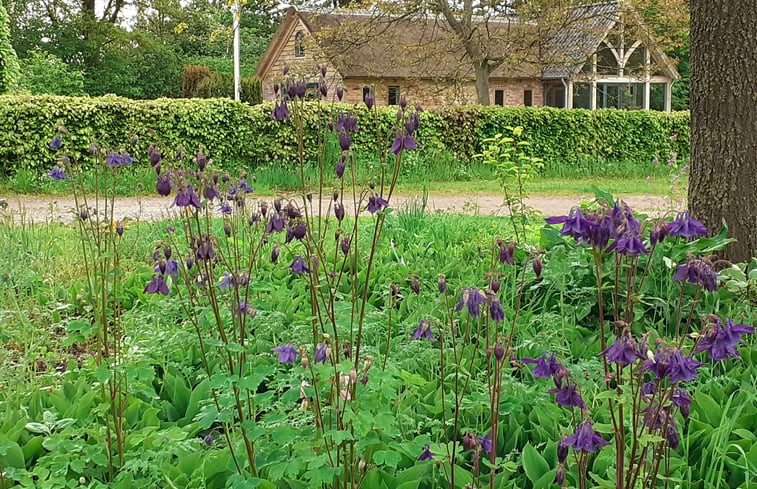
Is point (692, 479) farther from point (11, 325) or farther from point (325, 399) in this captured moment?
point (11, 325)

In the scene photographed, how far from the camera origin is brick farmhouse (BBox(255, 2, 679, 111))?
620 inches

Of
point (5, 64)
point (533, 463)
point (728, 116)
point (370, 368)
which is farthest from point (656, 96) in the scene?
point (370, 368)

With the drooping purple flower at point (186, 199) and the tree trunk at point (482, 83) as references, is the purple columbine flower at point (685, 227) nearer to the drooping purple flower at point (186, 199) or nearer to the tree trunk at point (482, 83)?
the drooping purple flower at point (186, 199)

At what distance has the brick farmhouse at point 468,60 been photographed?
15750 millimetres

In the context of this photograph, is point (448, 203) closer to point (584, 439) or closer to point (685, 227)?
point (685, 227)

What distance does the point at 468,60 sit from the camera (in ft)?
62.5

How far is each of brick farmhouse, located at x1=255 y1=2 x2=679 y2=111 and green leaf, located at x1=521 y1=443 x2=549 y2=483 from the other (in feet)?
40.4

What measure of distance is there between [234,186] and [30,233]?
2.94 m

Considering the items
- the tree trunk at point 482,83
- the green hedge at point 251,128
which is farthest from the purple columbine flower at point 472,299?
the tree trunk at point 482,83

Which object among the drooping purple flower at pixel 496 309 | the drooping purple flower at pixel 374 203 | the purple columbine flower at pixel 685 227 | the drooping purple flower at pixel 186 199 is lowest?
the drooping purple flower at pixel 496 309

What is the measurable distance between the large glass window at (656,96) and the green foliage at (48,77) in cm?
2260

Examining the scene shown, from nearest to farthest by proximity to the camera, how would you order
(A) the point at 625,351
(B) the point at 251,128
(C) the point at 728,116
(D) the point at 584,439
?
(A) the point at 625,351 < (D) the point at 584,439 < (C) the point at 728,116 < (B) the point at 251,128

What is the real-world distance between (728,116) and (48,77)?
1014 inches

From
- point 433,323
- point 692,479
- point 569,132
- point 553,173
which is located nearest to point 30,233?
point 433,323
